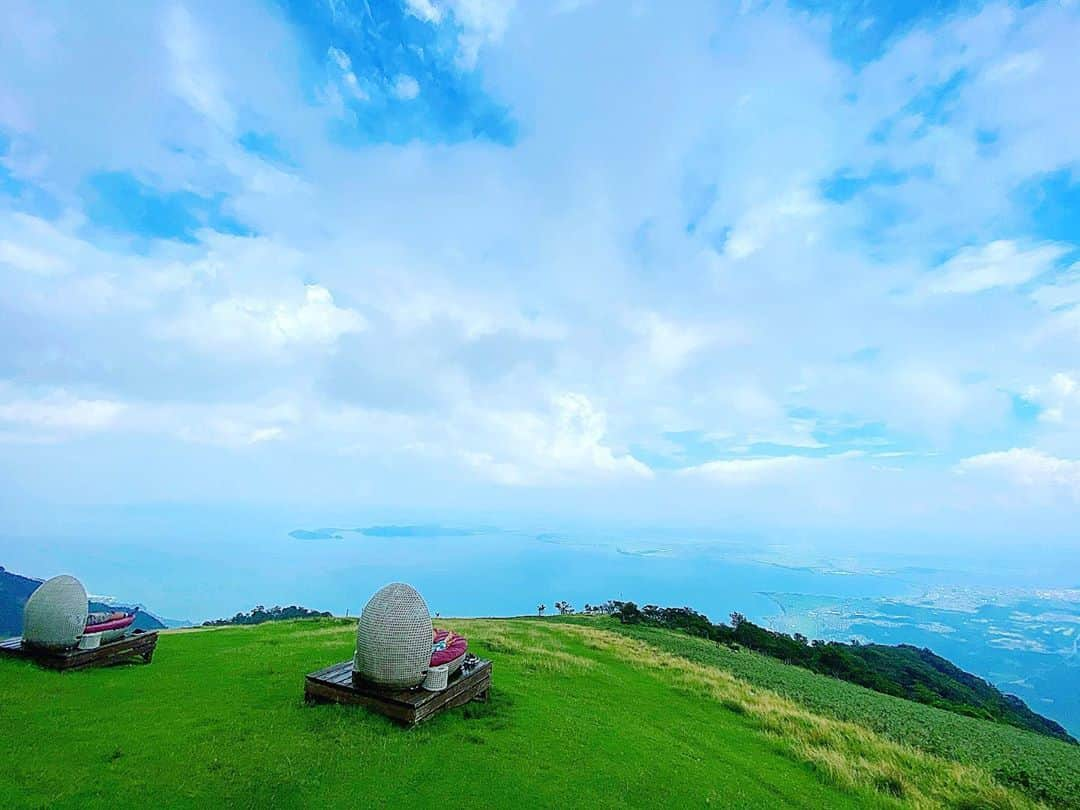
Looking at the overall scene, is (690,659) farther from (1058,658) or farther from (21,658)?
(1058,658)

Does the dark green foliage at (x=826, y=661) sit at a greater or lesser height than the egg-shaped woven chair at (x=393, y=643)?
lesser

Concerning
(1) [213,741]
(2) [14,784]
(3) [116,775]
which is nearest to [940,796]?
(1) [213,741]

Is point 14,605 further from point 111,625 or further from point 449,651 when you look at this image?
point 449,651

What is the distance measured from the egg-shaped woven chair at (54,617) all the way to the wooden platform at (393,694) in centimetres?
652

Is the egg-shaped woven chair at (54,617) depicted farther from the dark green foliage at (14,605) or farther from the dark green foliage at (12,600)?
the dark green foliage at (12,600)

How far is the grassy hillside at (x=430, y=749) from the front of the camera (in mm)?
7723

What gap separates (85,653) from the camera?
42.0 feet

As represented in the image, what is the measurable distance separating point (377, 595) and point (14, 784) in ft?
18.4

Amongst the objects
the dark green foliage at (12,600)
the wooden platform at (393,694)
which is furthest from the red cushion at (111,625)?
the dark green foliage at (12,600)

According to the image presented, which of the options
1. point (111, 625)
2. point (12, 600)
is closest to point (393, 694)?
point (111, 625)

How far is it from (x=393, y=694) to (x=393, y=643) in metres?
0.94

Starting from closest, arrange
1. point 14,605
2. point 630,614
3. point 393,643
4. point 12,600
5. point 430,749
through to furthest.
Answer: point 430,749 → point 393,643 → point 630,614 → point 14,605 → point 12,600

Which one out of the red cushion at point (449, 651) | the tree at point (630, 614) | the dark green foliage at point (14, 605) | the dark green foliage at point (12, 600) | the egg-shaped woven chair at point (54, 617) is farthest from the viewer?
the dark green foliage at point (12, 600)

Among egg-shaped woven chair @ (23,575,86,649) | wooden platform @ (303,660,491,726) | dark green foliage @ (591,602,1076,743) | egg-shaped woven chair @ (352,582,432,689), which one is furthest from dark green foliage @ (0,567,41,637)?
egg-shaped woven chair @ (352,582,432,689)
